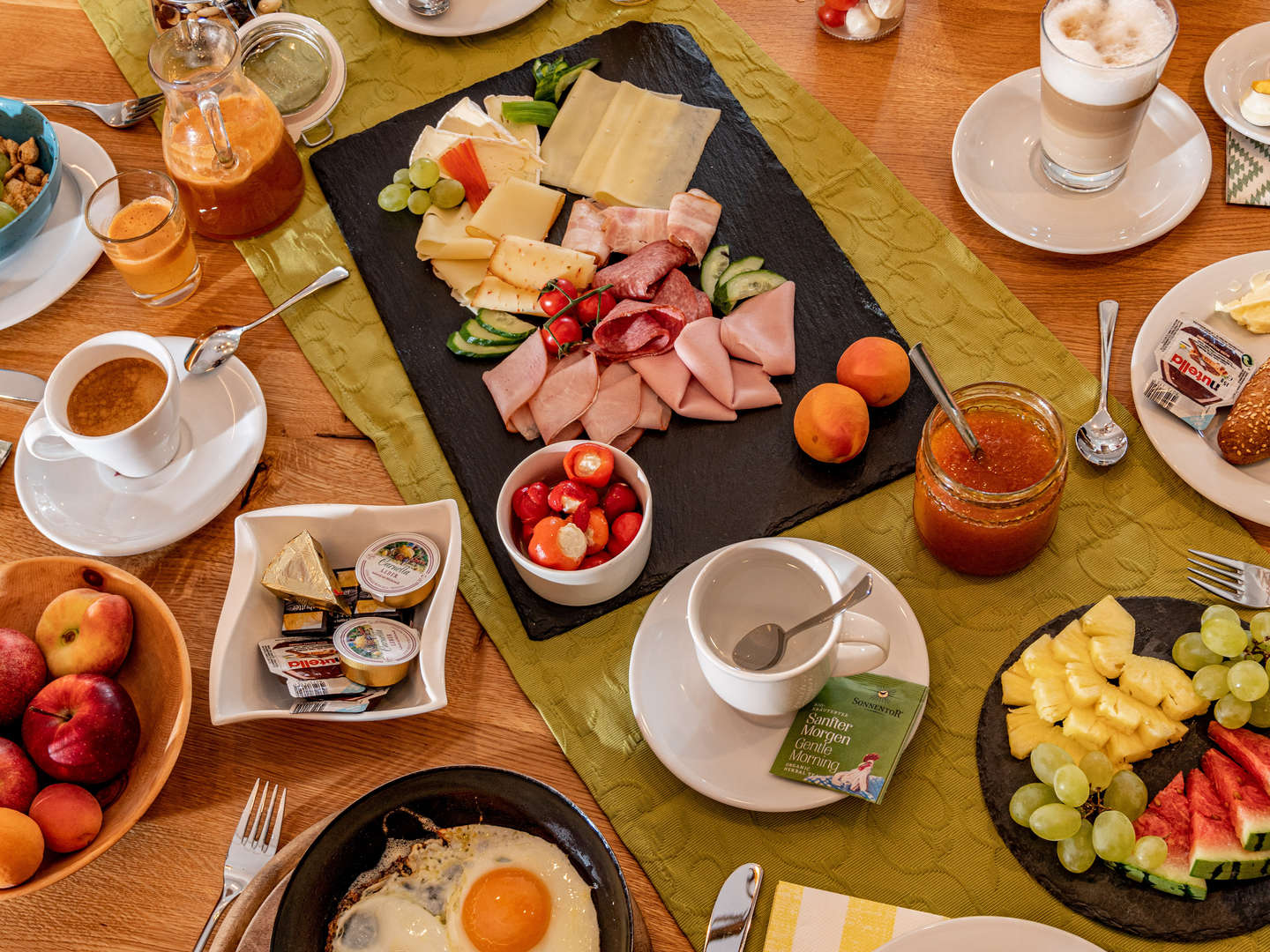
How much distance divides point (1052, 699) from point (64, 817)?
1161 millimetres

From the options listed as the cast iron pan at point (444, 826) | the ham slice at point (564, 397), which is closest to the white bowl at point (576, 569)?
the ham slice at point (564, 397)

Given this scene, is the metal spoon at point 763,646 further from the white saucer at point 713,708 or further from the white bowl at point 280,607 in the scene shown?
the white bowl at point 280,607

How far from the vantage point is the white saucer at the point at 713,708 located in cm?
125

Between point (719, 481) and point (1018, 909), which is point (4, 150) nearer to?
point (719, 481)

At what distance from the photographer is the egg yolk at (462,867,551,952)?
1086 mm

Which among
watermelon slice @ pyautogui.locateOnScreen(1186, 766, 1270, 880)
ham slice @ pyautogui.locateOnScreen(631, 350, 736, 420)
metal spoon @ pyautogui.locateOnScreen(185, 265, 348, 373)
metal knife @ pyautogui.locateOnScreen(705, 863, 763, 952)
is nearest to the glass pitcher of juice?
metal spoon @ pyautogui.locateOnScreen(185, 265, 348, 373)

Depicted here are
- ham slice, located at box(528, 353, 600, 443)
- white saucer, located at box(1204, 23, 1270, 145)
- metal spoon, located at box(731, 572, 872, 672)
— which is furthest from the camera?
white saucer, located at box(1204, 23, 1270, 145)

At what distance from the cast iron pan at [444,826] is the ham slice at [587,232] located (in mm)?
960

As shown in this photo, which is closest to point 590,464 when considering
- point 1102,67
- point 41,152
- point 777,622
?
point 777,622

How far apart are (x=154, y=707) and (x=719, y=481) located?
32.7 inches

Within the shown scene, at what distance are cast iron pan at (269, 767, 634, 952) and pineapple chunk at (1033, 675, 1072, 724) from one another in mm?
558

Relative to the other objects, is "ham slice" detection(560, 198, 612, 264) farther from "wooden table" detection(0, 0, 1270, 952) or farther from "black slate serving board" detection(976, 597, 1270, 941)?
"black slate serving board" detection(976, 597, 1270, 941)

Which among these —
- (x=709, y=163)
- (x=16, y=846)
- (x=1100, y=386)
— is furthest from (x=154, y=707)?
(x=1100, y=386)

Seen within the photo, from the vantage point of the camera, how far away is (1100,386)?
1.56 metres
